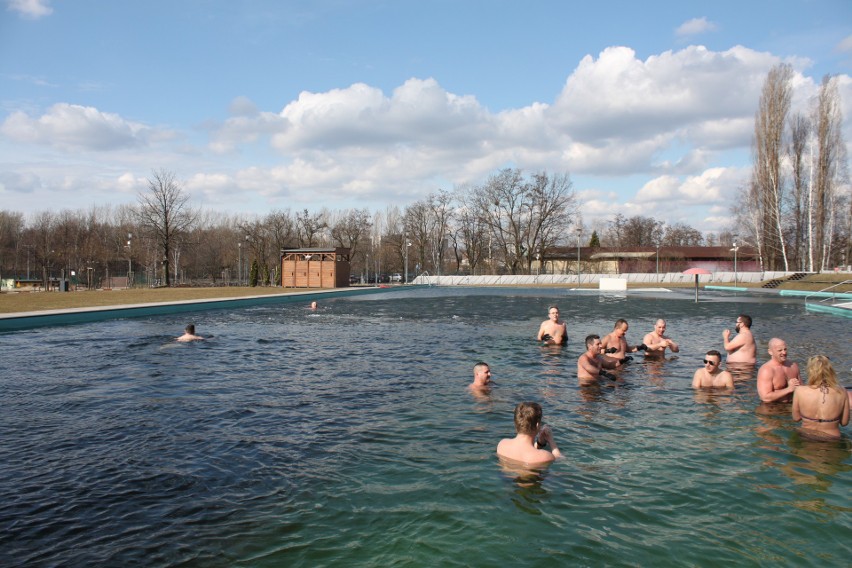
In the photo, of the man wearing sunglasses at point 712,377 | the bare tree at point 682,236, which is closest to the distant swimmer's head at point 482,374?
the man wearing sunglasses at point 712,377

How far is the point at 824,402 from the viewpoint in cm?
652

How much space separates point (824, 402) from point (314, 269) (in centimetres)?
4317

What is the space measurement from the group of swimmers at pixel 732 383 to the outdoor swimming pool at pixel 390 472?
28cm

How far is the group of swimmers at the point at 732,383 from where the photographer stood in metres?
5.89

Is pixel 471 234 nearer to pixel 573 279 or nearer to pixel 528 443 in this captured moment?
pixel 573 279

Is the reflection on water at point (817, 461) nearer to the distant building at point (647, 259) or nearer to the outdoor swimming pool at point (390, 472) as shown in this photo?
the outdoor swimming pool at point (390, 472)

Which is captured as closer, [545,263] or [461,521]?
[461,521]

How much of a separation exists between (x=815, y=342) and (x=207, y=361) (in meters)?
14.9

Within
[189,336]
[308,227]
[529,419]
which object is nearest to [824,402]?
[529,419]

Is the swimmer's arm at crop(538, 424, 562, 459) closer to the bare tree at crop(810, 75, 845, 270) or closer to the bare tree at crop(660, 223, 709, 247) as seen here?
the bare tree at crop(810, 75, 845, 270)

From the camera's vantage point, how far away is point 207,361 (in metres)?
12.3

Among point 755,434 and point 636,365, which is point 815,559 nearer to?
point 755,434

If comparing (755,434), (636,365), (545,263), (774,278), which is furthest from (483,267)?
(755,434)

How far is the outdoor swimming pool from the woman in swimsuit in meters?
0.26
